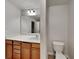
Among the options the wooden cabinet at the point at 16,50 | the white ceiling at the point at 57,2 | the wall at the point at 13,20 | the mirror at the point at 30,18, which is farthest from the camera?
the wall at the point at 13,20

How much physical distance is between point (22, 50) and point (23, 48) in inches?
2.7

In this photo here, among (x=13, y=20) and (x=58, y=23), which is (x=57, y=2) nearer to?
(x=58, y=23)

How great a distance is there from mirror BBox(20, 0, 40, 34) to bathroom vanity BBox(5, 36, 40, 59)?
644mm

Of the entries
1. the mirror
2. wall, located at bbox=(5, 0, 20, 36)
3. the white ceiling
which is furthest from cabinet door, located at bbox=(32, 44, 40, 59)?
the white ceiling

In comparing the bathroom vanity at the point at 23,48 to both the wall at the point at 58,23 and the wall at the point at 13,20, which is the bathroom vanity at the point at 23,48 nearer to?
the wall at the point at 13,20

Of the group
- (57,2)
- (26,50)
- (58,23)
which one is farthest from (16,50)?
(57,2)

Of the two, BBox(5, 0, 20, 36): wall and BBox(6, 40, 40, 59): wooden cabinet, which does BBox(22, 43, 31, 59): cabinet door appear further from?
BBox(5, 0, 20, 36): wall

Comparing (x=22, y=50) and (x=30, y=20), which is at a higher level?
(x=30, y=20)

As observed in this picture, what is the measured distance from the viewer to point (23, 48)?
2822mm

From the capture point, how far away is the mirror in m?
3.30

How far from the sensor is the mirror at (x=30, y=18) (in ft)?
10.8

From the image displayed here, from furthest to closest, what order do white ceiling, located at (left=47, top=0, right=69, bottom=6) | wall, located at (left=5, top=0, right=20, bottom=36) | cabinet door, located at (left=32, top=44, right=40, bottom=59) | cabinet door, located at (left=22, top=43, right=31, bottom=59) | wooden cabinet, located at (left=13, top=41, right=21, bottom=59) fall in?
1. wall, located at (left=5, top=0, right=20, bottom=36)
2. white ceiling, located at (left=47, top=0, right=69, bottom=6)
3. wooden cabinet, located at (left=13, top=41, right=21, bottom=59)
4. cabinet door, located at (left=22, top=43, right=31, bottom=59)
5. cabinet door, located at (left=32, top=44, right=40, bottom=59)

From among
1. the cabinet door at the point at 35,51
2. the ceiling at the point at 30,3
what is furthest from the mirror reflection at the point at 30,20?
the cabinet door at the point at 35,51
